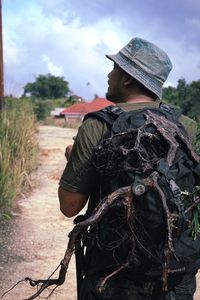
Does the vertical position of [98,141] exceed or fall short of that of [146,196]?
it exceeds it

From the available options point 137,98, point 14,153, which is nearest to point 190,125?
point 137,98

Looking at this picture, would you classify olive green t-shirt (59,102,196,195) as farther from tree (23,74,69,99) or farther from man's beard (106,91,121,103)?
tree (23,74,69,99)

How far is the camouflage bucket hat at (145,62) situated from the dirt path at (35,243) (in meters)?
2.76

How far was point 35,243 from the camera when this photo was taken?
6.48 m

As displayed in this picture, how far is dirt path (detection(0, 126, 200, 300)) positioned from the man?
7.98 feet

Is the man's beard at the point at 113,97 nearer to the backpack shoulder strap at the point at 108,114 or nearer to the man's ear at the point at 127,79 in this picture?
the man's ear at the point at 127,79

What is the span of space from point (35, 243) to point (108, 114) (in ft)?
14.0

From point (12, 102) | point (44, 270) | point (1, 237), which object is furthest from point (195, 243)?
point (12, 102)

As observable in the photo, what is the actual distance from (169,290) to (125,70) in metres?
1.00

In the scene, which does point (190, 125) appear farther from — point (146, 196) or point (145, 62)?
point (146, 196)

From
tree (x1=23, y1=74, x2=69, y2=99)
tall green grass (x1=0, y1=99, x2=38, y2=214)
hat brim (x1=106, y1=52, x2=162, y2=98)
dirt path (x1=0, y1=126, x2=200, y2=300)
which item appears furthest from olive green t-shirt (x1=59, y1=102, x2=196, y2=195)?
tree (x1=23, y1=74, x2=69, y2=99)

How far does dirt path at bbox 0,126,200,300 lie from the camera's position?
16.8ft

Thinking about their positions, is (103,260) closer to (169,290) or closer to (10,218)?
(169,290)

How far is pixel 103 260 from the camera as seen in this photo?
2445 millimetres
